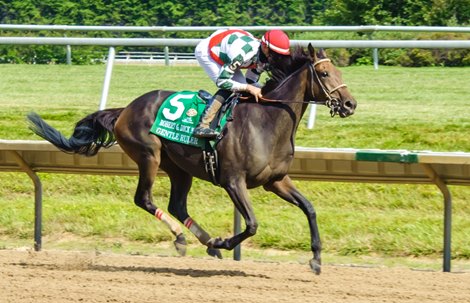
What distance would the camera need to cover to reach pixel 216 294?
21.6 ft

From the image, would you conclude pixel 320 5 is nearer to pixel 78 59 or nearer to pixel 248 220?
pixel 78 59

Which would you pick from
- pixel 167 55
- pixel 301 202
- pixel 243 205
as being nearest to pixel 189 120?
pixel 243 205

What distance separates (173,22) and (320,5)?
10.6ft

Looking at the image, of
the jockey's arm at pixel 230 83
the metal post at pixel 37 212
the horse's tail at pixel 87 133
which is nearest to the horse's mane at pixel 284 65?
the jockey's arm at pixel 230 83

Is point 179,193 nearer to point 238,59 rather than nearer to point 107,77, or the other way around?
point 238,59

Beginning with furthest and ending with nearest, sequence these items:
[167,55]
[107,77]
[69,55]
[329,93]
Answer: [69,55], [167,55], [107,77], [329,93]

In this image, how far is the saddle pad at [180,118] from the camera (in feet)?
25.4

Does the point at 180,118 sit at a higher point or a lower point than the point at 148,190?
higher

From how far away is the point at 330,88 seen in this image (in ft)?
24.8

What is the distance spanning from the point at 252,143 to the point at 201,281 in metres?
0.98

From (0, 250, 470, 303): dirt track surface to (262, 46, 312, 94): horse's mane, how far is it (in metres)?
1.18

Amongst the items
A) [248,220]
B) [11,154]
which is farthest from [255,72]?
[11,154]

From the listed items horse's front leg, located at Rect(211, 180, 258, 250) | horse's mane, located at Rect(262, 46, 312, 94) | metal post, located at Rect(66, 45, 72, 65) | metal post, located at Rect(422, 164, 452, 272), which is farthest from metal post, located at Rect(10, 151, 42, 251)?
metal post, located at Rect(66, 45, 72, 65)

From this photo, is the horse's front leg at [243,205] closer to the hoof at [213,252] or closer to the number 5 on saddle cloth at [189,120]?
the number 5 on saddle cloth at [189,120]
